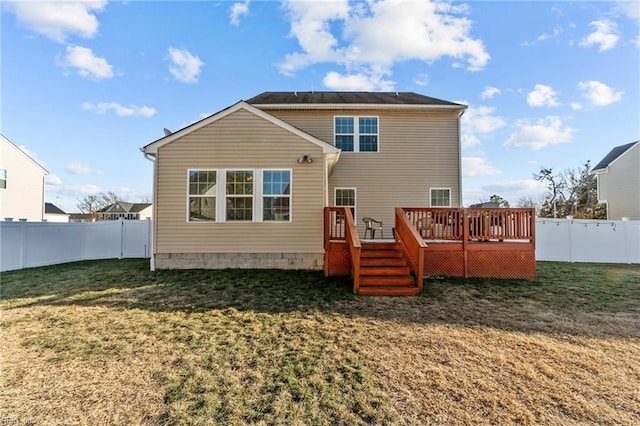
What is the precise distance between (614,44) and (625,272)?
27.0ft

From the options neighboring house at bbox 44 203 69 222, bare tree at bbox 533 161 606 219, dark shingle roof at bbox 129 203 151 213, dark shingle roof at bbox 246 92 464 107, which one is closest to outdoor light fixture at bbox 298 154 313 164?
dark shingle roof at bbox 246 92 464 107

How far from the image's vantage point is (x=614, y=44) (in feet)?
33.9

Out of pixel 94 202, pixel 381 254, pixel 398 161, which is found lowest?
pixel 381 254

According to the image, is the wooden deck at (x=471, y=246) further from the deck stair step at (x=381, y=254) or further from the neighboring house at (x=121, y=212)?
the neighboring house at (x=121, y=212)

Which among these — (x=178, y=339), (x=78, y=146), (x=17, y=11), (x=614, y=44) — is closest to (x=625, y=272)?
(x=614, y=44)

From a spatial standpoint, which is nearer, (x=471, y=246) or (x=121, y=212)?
(x=471, y=246)

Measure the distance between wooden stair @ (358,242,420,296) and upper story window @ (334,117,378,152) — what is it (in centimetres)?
532

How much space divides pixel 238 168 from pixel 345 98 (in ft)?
20.3

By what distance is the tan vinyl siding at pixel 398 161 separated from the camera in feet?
36.2

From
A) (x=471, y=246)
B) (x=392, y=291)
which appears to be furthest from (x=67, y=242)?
(x=471, y=246)

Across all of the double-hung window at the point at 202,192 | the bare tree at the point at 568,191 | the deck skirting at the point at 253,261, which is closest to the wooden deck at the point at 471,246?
the deck skirting at the point at 253,261

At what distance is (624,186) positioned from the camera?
56.2 ft

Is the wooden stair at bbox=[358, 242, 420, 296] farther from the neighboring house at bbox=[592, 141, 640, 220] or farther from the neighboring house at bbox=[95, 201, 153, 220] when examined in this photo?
the neighboring house at bbox=[95, 201, 153, 220]

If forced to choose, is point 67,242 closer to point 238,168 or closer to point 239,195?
point 239,195
